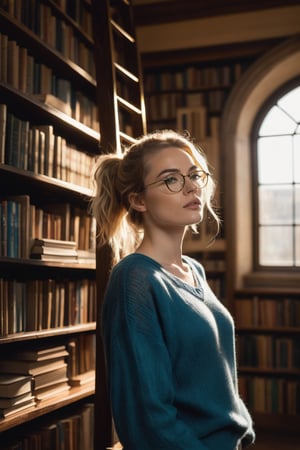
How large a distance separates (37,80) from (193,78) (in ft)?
6.79

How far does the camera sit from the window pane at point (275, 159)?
4.89 metres

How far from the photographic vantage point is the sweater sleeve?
Result: 1.23 meters

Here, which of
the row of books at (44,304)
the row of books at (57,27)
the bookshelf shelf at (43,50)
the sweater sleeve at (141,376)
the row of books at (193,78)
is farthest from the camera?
the row of books at (193,78)

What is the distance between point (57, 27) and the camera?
333 centimetres

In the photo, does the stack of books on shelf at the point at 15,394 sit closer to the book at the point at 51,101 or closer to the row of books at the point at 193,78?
the book at the point at 51,101

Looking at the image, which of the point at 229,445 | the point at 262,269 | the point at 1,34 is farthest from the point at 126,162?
the point at 262,269

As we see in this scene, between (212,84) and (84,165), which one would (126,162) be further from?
(212,84)

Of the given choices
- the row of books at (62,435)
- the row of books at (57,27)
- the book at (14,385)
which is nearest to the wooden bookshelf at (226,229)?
the row of books at (57,27)

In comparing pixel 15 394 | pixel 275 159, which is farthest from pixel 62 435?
pixel 275 159

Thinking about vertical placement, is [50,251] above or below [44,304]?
above

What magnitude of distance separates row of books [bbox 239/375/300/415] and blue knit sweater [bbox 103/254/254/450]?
309 centimetres

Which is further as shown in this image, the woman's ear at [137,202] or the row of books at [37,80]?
the row of books at [37,80]

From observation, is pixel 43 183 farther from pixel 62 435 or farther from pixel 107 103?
pixel 62 435

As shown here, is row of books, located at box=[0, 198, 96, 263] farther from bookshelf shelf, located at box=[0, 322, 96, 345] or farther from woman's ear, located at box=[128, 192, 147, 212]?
woman's ear, located at box=[128, 192, 147, 212]
